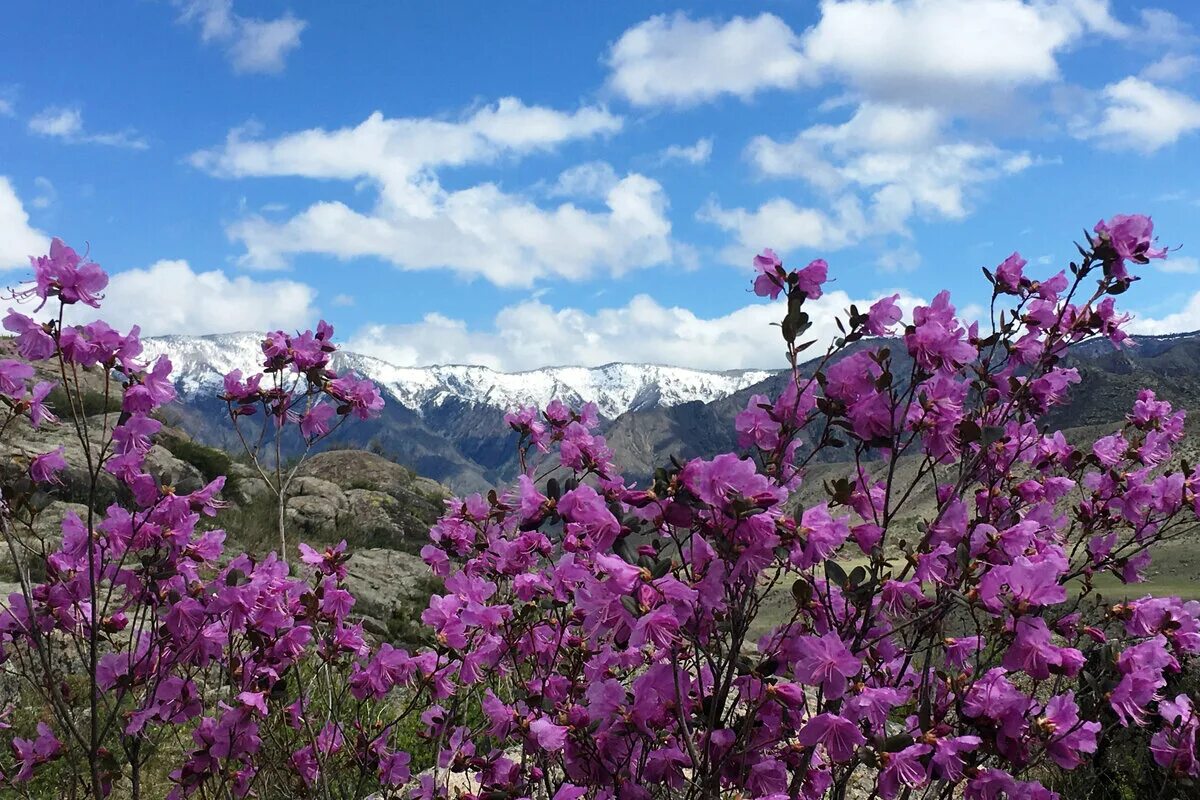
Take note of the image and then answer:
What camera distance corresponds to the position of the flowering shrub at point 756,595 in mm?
2020

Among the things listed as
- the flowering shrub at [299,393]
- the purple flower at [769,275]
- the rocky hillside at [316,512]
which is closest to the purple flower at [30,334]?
the flowering shrub at [299,393]

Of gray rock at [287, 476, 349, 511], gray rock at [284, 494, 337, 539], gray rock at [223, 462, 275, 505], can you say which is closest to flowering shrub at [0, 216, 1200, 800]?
gray rock at [284, 494, 337, 539]

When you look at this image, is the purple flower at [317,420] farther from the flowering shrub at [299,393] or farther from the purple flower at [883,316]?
the purple flower at [883,316]

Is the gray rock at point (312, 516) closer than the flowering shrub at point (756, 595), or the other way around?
the flowering shrub at point (756, 595)

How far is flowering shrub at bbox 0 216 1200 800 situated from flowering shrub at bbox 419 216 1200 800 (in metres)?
0.01

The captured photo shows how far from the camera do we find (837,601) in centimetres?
253

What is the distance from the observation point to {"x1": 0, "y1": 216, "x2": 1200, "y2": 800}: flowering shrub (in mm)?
2020

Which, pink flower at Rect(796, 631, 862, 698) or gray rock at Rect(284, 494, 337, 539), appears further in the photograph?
gray rock at Rect(284, 494, 337, 539)

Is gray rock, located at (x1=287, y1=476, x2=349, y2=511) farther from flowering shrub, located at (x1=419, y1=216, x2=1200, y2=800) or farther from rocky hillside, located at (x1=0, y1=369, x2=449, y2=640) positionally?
flowering shrub, located at (x1=419, y1=216, x2=1200, y2=800)

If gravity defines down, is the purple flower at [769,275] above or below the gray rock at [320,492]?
above

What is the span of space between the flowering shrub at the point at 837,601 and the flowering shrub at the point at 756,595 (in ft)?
0.03

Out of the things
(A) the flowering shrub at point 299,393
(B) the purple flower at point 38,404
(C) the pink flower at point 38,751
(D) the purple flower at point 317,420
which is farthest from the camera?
(D) the purple flower at point 317,420

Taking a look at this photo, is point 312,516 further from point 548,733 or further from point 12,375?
point 548,733

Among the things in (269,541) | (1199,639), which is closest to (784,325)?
(1199,639)
